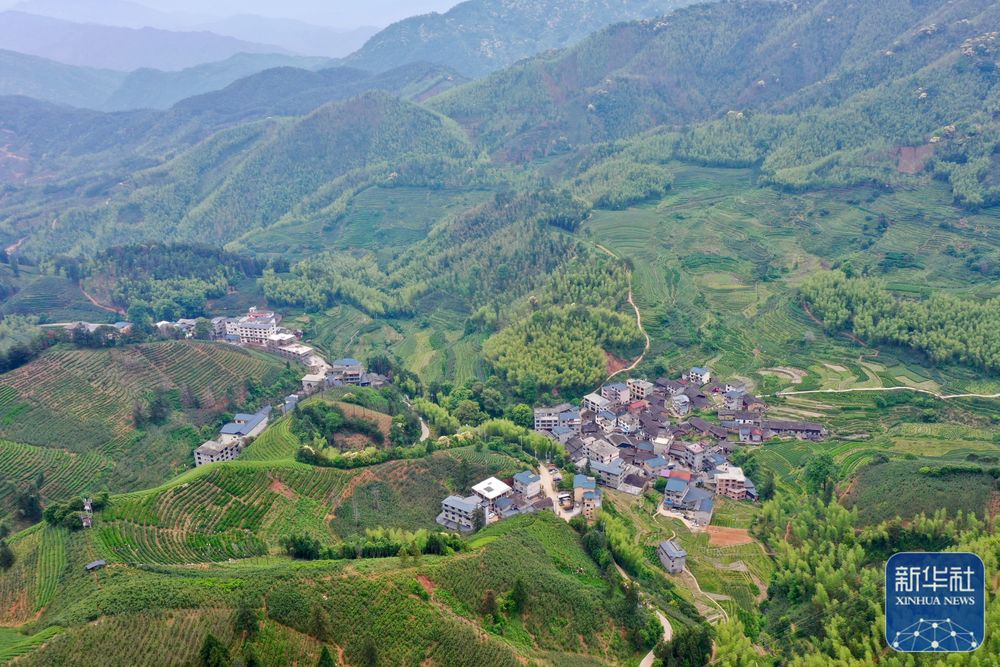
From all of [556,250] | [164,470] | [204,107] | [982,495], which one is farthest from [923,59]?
[204,107]

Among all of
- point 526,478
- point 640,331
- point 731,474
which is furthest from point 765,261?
point 526,478

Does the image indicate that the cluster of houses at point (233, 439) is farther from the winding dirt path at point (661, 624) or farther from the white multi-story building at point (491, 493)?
the winding dirt path at point (661, 624)

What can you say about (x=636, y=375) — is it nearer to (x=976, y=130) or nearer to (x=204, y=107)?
(x=976, y=130)

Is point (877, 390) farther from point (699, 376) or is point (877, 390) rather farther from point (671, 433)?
point (671, 433)

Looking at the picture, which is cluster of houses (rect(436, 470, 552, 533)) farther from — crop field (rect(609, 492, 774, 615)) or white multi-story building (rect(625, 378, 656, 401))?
white multi-story building (rect(625, 378, 656, 401))

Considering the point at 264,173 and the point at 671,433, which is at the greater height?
the point at 264,173

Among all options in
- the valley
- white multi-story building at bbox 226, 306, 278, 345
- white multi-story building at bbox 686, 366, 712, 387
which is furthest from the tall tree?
white multi-story building at bbox 226, 306, 278, 345

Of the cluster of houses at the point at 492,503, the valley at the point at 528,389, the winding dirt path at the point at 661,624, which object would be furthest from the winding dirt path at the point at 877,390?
the winding dirt path at the point at 661,624
